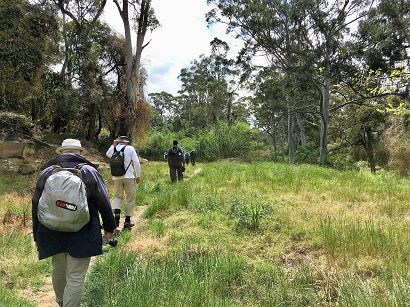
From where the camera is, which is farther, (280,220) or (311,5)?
(311,5)

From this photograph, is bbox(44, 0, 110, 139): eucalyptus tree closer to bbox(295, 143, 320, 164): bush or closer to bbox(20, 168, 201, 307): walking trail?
bbox(20, 168, 201, 307): walking trail

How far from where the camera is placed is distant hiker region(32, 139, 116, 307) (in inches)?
85.4

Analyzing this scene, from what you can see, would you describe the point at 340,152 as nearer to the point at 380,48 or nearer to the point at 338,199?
the point at 380,48

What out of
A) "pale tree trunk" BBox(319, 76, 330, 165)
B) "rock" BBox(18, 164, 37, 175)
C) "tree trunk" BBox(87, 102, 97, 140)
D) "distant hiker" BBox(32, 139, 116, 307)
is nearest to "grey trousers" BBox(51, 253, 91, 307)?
"distant hiker" BBox(32, 139, 116, 307)

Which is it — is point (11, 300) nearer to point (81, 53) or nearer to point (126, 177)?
point (126, 177)

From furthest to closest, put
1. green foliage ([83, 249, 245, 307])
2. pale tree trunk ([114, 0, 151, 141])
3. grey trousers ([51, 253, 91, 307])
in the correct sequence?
pale tree trunk ([114, 0, 151, 141]), green foliage ([83, 249, 245, 307]), grey trousers ([51, 253, 91, 307])

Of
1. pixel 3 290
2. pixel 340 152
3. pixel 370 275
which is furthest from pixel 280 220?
pixel 340 152

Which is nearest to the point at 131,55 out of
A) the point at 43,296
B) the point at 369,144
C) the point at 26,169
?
the point at 26,169

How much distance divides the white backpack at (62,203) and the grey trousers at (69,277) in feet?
1.45

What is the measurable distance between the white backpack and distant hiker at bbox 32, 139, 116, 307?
2.4 inches

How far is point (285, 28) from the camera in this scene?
53.2ft

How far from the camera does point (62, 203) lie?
6.50 ft

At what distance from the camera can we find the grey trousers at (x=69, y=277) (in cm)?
216

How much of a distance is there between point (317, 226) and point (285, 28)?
1643 centimetres
